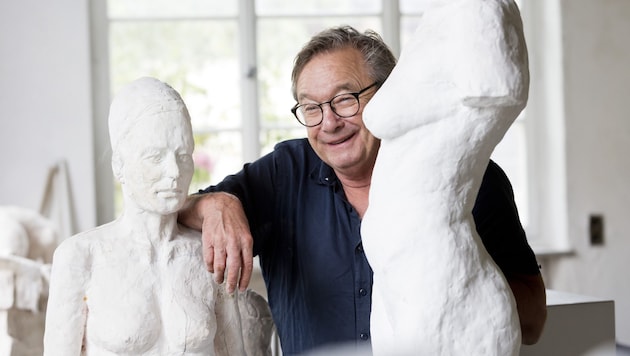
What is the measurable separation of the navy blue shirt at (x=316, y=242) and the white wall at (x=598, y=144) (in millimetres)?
2512

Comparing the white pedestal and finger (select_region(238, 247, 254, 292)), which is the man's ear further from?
the white pedestal

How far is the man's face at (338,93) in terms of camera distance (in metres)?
2.13

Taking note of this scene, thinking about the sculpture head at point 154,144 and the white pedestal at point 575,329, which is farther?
the white pedestal at point 575,329

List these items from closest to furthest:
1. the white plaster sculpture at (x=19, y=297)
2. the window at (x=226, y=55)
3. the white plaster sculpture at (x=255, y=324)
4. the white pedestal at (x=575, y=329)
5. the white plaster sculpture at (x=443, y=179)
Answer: the white plaster sculpture at (x=443, y=179) < the white plaster sculpture at (x=255, y=324) < the white pedestal at (x=575, y=329) < the white plaster sculpture at (x=19, y=297) < the window at (x=226, y=55)

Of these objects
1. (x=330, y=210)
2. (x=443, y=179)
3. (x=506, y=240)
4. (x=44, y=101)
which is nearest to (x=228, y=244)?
(x=443, y=179)

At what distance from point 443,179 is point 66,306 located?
0.78 metres

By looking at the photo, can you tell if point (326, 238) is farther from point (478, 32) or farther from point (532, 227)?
point (532, 227)

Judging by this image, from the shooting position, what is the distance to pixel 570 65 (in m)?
4.55

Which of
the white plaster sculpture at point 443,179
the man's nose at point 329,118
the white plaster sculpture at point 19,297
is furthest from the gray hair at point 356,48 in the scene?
the white plaster sculpture at point 19,297

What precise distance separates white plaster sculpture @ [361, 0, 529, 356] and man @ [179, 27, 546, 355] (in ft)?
1.99

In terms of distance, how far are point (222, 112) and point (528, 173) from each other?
1.66m

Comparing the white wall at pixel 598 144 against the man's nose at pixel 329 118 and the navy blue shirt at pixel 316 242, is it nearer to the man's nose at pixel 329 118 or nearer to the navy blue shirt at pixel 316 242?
the navy blue shirt at pixel 316 242

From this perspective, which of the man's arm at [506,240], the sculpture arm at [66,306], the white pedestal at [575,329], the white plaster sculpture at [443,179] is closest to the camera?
the white plaster sculpture at [443,179]

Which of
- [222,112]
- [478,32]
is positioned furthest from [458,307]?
[222,112]
